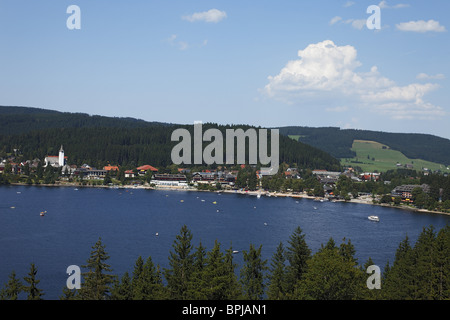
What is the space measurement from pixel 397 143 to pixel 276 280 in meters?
174

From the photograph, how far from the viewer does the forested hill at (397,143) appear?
16250cm

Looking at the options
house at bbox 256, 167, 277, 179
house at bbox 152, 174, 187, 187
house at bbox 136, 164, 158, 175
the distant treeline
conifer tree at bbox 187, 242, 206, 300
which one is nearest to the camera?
conifer tree at bbox 187, 242, 206, 300

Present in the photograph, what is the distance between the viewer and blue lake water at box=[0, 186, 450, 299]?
3102 centimetres

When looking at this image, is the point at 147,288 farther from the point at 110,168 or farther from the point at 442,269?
the point at 110,168

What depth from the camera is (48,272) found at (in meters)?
26.9

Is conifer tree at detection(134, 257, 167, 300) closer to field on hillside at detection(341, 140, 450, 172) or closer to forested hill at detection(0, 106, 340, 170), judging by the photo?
forested hill at detection(0, 106, 340, 170)

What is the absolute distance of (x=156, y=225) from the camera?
4397 centimetres

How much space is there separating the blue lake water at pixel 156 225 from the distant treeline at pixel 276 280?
26.1 feet

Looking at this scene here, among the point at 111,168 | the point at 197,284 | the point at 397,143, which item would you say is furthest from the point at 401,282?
the point at 397,143

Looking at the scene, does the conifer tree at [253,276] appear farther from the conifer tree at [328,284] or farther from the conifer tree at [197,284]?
the conifer tree at [328,284]

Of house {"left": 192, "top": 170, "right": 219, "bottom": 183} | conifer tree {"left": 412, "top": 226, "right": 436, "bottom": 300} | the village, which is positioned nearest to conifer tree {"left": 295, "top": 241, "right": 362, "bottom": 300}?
conifer tree {"left": 412, "top": 226, "right": 436, "bottom": 300}

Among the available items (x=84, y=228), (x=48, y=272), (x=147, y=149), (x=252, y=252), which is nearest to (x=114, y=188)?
(x=147, y=149)

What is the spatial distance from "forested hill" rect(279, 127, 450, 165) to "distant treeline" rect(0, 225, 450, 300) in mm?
145165
